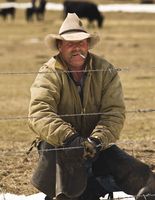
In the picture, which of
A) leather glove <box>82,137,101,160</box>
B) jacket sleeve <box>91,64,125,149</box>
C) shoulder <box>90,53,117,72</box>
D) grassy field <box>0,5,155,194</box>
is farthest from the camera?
grassy field <box>0,5,155,194</box>

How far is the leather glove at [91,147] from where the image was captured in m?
4.91

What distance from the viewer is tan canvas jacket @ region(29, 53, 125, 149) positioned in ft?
16.4

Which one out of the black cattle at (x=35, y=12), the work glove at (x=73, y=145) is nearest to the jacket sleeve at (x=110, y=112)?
the work glove at (x=73, y=145)

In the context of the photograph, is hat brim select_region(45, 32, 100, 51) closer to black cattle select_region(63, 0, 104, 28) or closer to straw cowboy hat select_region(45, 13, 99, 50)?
straw cowboy hat select_region(45, 13, 99, 50)

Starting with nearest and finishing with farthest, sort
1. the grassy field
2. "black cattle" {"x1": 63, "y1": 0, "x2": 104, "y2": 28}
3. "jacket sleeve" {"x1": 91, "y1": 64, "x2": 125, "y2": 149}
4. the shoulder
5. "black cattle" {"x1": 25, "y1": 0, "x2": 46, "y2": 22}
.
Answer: "jacket sleeve" {"x1": 91, "y1": 64, "x2": 125, "y2": 149} → the shoulder → the grassy field → "black cattle" {"x1": 63, "y1": 0, "x2": 104, "y2": 28} → "black cattle" {"x1": 25, "y1": 0, "x2": 46, "y2": 22}

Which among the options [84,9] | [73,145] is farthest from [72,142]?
[84,9]

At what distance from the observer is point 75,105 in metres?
5.19

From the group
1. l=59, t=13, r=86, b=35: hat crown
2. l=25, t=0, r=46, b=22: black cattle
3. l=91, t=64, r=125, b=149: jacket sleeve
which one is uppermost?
l=59, t=13, r=86, b=35: hat crown

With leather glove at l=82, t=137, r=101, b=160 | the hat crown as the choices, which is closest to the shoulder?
the hat crown

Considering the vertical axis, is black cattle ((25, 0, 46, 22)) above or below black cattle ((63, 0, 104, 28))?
below

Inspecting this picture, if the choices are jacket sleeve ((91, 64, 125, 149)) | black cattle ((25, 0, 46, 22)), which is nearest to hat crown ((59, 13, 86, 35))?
jacket sleeve ((91, 64, 125, 149))

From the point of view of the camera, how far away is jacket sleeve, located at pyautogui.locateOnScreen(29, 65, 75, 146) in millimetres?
4949

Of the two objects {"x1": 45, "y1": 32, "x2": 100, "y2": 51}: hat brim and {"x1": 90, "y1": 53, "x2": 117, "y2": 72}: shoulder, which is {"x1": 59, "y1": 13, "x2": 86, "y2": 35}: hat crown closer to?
{"x1": 45, "y1": 32, "x2": 100, "y2": 51}: hat brim

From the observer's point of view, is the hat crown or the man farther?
the hat crown
